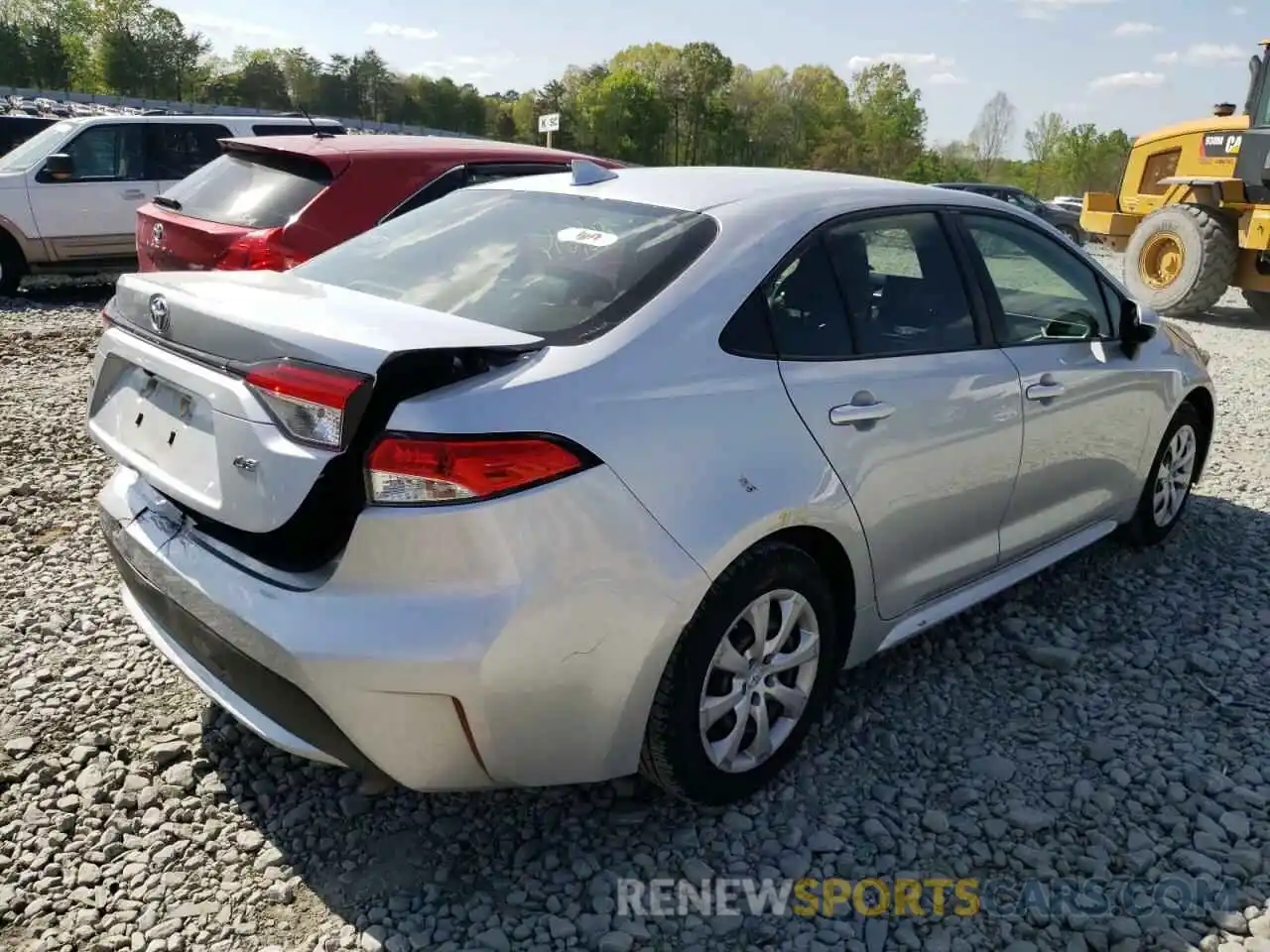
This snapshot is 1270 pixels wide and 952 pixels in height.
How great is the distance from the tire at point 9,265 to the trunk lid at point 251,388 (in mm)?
8756

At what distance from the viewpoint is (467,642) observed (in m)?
2.07

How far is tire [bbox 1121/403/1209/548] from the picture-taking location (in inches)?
176

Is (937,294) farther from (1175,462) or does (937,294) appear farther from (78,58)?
(78,58)

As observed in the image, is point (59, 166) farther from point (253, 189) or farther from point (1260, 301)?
point (1260, 301)

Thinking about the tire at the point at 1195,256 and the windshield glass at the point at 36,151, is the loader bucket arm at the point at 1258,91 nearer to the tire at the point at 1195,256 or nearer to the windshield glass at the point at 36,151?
the tire at the point at 1195,256

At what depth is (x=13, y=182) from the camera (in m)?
9.83

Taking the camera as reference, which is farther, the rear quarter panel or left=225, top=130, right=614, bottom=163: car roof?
left=225, top=130, right=614, bottom=163: car roof

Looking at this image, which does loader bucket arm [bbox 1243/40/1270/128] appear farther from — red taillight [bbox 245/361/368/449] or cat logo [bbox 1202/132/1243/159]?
red taillight [bbox 245/361/368/449]

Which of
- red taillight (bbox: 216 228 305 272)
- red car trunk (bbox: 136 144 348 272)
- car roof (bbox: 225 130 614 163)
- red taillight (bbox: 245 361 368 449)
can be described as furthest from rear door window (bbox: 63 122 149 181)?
red taillight (bbox: 245 361 368 449)

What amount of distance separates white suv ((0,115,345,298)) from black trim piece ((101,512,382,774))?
325 inches

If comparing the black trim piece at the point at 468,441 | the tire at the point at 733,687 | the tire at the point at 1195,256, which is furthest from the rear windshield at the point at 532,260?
the tire at the point at 1195,256

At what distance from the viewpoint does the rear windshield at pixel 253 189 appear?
5676mm

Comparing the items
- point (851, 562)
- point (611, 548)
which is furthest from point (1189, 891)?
point (611, 548)

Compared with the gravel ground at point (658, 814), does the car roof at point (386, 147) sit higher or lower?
higher
